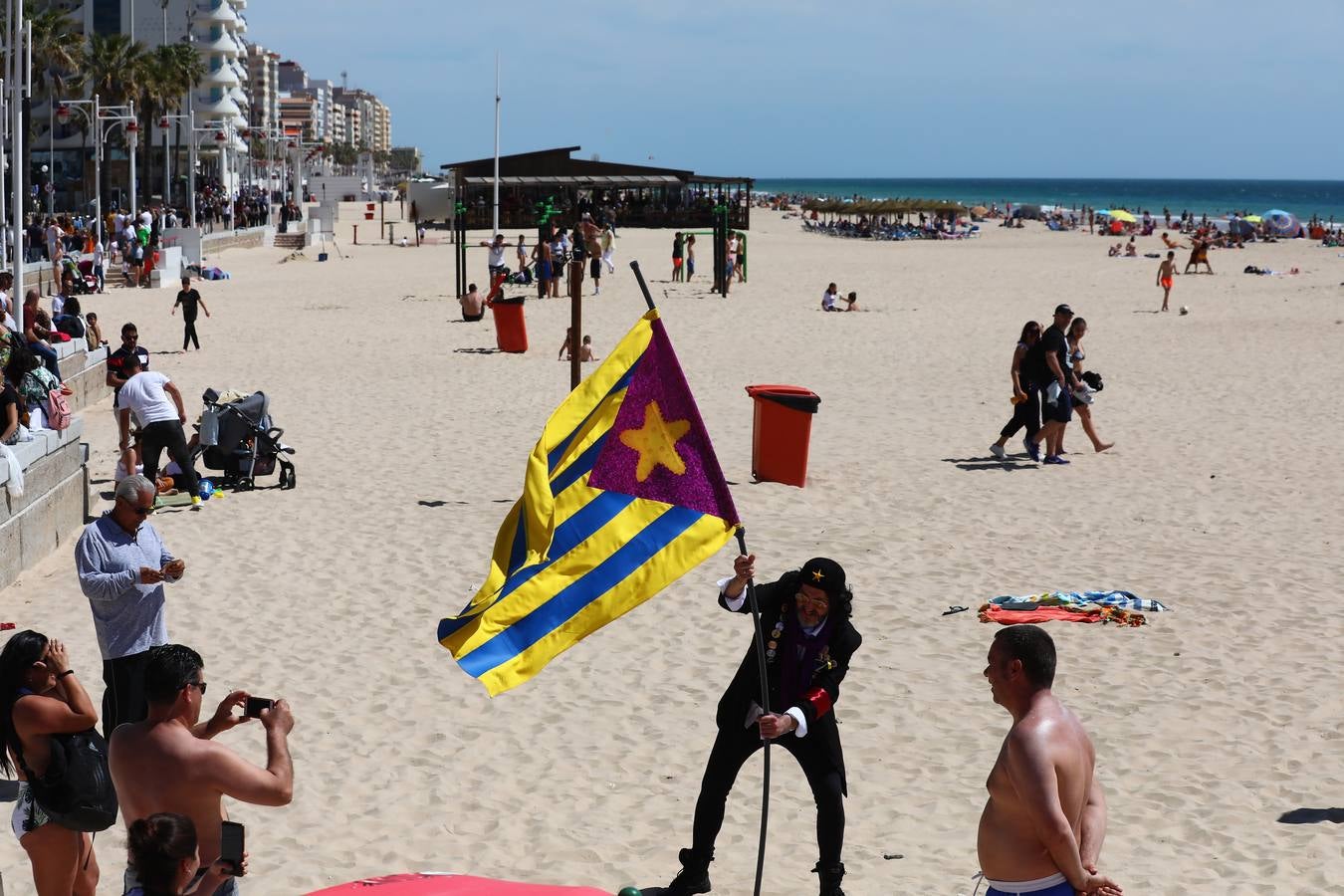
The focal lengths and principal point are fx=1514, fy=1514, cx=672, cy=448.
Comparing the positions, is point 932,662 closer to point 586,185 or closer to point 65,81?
point 586,185

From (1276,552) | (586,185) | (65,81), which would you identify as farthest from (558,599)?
(65,81)

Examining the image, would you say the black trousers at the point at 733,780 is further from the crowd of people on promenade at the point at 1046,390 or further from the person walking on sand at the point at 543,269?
the person walking on sand at the point at 543,269

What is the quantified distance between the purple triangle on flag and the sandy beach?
1643mm

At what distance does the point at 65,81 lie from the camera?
68.8 m

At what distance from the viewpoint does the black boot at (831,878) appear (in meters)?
5.59

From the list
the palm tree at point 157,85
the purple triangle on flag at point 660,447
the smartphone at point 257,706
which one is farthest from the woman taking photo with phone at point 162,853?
the palm tree at point 157,85

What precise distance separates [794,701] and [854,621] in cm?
403

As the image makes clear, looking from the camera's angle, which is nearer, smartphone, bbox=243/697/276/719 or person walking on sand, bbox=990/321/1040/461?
smartphone, bbox=243/697/276/719

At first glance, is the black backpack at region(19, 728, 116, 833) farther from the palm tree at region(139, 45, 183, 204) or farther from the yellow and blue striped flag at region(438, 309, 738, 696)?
the palm tree at region(139, 45, 183, 204)

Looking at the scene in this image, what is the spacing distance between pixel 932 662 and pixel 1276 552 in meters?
3.94

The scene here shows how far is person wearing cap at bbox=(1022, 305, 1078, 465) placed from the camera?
564 inches

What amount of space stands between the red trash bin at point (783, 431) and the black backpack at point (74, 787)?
8793 millimetres

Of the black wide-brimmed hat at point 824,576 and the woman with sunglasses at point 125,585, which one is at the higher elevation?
the black wide-brimmed hat at point 824,576

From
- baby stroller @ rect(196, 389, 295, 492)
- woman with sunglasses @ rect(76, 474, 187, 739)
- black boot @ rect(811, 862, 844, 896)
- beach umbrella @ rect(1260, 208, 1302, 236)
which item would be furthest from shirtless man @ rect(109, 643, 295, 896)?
beach umbrella @ rect(1260, 208, 1302, 236)
